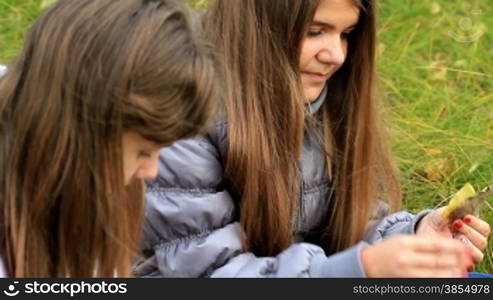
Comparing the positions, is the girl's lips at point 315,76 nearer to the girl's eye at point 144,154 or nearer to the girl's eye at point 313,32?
the girl's eye at point 313,32

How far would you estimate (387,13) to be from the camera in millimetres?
3045

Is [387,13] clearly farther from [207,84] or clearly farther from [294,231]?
[207,84]

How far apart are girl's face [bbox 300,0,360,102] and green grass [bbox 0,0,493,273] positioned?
652mm

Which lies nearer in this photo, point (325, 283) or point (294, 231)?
point (325, 283)

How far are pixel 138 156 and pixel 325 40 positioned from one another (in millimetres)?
568

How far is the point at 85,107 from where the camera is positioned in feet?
4.09

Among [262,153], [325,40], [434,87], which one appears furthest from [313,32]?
[434,87]

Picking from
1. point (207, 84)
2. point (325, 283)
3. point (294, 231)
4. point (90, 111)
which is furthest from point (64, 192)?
point (294, 231)

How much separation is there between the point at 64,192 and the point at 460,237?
84 cm

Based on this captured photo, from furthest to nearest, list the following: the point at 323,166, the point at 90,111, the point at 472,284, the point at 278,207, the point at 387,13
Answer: the point at 387,13, the point at 323,166, the point at 278,207, the point at 472,284, the point at 90,111

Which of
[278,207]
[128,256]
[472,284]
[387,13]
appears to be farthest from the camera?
[387,13]

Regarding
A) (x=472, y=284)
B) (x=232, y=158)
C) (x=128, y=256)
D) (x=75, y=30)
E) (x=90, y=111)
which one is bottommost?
(x=472, y=284)

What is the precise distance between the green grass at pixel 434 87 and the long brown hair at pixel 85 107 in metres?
1.15

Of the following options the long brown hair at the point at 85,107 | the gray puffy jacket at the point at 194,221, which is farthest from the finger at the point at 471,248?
the long brown hair at the point at 85,107
